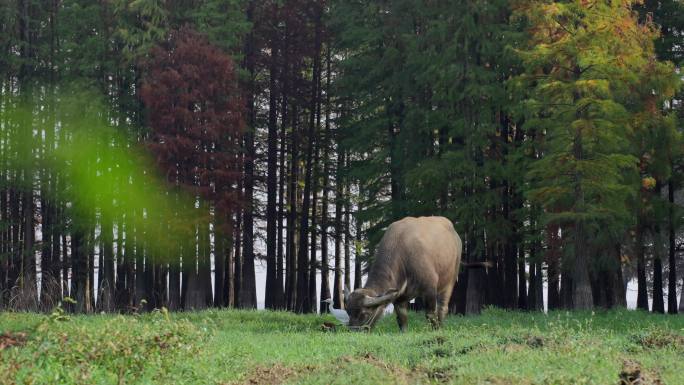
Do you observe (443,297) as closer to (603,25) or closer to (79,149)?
(603,25)

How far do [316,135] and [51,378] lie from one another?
32770 millimetres

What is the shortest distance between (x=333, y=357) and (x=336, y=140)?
28.2m

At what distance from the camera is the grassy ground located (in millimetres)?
11195

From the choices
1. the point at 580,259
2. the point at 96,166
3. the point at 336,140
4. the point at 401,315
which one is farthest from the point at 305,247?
the point at 401,315

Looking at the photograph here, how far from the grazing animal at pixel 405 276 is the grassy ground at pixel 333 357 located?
184cm

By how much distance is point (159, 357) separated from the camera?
12094 millimetres

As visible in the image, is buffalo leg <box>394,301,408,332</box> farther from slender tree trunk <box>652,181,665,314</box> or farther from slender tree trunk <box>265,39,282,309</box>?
slender tree trunk <box>265,39,282,309</box>

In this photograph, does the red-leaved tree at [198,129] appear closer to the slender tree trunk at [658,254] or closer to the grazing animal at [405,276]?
the grazing animal at [405,276]

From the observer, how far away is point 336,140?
42.4 metres

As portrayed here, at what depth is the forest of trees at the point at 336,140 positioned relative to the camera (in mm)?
27641

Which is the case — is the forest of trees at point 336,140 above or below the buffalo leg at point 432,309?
above

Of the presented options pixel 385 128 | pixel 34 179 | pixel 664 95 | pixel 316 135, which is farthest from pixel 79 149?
pixel 664 95

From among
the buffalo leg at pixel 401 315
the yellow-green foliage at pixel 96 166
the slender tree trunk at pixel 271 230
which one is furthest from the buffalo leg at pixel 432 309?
the slender tree trunk at pixel 271 230

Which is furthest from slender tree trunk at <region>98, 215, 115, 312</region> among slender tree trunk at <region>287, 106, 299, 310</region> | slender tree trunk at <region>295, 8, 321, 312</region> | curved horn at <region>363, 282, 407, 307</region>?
curved horn at <region>363, 282, 407, 307</region>
